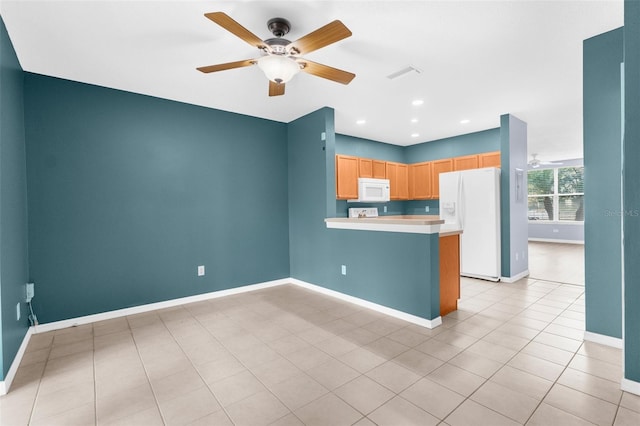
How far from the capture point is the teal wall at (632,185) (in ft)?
→ 6.03

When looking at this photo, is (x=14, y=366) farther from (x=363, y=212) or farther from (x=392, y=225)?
(x=363, y=212)

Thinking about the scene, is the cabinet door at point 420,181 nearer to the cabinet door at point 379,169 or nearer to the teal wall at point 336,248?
the cabinet door at point 379,169

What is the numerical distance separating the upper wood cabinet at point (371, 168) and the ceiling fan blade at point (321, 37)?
3.54 meters

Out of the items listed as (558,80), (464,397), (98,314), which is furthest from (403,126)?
(98,314)

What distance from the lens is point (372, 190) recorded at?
17.9 feet

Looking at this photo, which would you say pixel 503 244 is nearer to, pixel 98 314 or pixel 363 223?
pixel 363 223

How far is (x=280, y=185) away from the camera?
477 cm

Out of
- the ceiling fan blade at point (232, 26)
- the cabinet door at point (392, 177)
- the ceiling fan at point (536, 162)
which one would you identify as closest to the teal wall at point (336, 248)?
the ceiling fan blade at point (232, 26)

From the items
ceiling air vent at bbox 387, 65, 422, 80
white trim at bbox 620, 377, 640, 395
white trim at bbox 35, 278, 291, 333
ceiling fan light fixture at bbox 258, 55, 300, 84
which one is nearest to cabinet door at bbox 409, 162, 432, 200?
ceiling air vent at bbox 387, 65, 422, 80

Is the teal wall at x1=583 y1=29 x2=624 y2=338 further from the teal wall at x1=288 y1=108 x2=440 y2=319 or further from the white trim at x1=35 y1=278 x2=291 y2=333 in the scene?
the white trim at x1=35 y1=278 x2=291 y2=333

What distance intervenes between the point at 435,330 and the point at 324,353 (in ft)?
3.83

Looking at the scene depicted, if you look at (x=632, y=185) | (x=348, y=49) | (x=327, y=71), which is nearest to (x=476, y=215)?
(x=632, y=185)

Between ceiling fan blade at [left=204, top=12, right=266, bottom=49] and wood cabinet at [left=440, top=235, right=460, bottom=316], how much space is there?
2576mm

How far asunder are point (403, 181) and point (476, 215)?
2.05 meters
